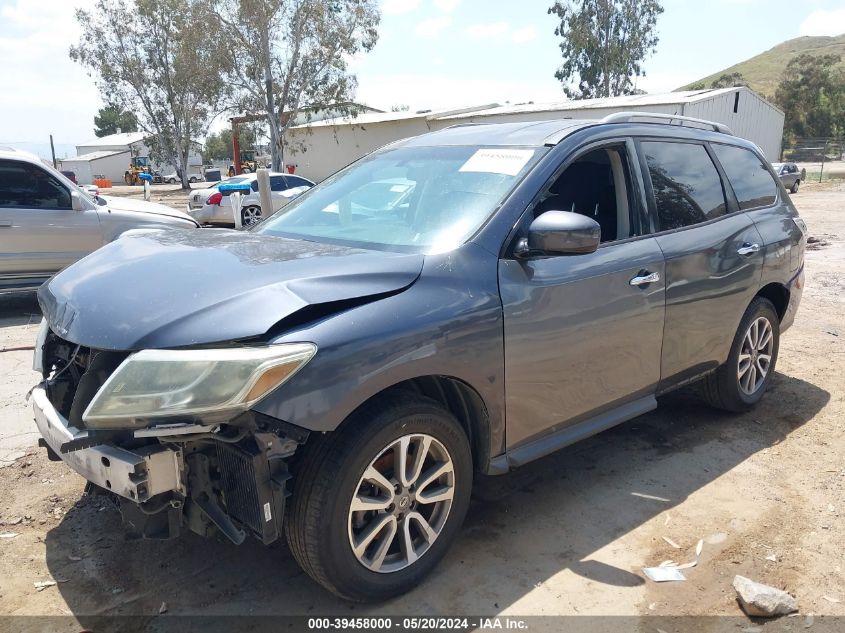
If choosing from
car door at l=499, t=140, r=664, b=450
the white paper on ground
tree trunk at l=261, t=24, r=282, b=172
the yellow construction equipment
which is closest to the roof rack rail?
car door at l=499, t=140, r=664, b=450

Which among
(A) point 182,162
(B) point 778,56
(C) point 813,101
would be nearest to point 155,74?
(A) point 182,162

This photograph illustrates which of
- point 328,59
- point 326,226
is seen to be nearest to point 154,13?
point 328,59

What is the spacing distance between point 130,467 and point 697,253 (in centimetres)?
313

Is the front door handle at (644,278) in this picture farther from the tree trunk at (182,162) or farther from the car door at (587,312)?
the tree trunk at (182,162)

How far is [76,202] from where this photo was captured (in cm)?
790

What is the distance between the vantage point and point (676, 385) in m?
3.98

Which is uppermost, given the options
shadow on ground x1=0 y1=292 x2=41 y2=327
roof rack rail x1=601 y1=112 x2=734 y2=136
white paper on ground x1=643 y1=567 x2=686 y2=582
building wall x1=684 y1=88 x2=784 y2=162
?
building wall x1=684 y1=88 x2=784 y2=162

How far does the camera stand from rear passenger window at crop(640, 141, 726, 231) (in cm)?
382

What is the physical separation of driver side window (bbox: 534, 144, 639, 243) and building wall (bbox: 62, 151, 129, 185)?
61374 mm

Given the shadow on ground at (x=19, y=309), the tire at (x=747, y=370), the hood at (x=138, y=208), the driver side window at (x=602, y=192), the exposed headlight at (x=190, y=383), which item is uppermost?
the driver side window at (x=602, y=192)

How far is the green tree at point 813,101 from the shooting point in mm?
61781

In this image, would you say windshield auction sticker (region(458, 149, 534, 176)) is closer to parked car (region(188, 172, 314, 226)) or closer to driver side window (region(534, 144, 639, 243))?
driver side window (region(534, 144, 639, 243))

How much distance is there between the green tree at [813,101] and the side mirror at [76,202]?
65735 mm

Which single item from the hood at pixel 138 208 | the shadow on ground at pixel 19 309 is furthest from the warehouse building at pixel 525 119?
the shadow on ground at pixel 19 309
